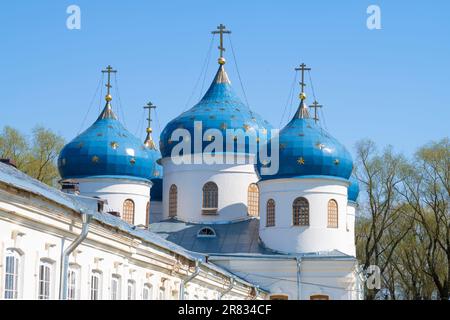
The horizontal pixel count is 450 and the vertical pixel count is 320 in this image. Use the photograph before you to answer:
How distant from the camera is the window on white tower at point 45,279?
13.9 meters

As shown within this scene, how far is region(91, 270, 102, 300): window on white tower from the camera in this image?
53.7 feet

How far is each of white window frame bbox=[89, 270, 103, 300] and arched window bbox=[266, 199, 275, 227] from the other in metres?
19.2

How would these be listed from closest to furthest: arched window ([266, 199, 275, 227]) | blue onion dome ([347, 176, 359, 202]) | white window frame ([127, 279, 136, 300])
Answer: white window frame ([127, 279, 136, 300])
arched window ([266, 199, 275, 227])
blue onion dome ([347, 176, 359, 202])

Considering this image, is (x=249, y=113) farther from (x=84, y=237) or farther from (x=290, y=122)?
(x=84, y=237)

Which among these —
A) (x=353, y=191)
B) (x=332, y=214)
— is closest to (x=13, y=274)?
(x=332, y=214)

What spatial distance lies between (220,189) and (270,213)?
127 inches

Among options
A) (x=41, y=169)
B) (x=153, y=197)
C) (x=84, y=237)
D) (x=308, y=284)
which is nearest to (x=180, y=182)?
(x=153, y=197)

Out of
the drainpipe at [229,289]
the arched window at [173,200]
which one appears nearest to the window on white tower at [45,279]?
the drainpipe at [229,289]

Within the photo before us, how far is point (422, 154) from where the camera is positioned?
154 feet

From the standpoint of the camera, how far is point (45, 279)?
14133mm

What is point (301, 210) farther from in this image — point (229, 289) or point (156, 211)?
point (229, 289)

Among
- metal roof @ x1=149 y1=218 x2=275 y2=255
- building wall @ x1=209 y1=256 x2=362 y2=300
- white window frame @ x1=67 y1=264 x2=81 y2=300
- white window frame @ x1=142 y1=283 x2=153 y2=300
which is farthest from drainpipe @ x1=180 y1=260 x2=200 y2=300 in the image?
metal roof @ x1=149 y1=218 x2=275 y2=255

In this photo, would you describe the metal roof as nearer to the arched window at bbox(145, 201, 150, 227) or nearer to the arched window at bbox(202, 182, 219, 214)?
the arched window at bbox(145, 201, 150, 227)

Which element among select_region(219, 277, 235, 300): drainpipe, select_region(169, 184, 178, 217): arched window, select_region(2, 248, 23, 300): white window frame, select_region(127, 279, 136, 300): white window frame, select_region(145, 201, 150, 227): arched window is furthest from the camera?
select_region(169, 184, 178, 217): arched window
